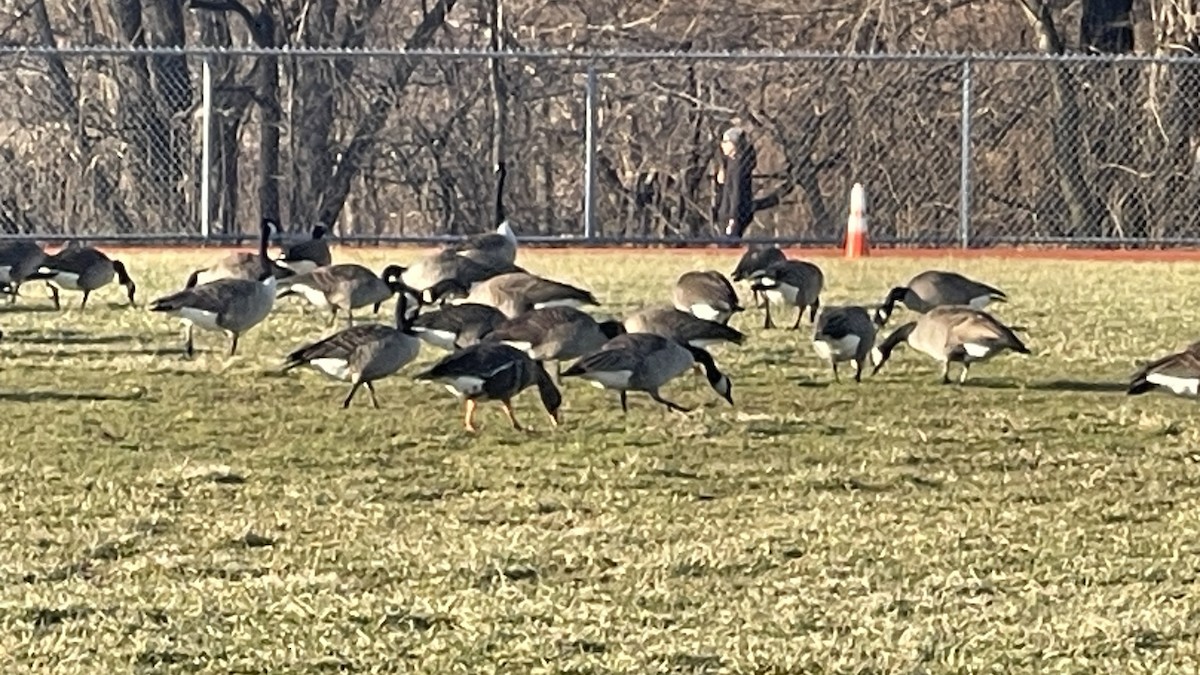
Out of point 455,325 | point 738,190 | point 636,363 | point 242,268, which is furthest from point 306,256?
point 738,190

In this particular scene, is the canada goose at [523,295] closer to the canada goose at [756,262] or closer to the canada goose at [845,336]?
the canada goose at [845,336]

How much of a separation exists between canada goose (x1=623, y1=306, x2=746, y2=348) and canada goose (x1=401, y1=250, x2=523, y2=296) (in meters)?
2.51

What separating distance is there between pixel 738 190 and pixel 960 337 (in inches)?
657

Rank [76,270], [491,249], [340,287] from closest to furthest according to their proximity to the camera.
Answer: [340,287] → [76,270] → [491,249]

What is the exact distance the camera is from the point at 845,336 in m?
12.4

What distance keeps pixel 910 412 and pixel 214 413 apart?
10.1ft

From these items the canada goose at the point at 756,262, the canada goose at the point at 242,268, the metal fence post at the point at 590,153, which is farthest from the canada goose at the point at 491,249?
the metal fence post at the point at 590,153

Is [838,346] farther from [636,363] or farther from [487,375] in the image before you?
[487,375]

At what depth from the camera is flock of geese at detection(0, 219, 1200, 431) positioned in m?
10.8

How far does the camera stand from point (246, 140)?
3969 centimetres

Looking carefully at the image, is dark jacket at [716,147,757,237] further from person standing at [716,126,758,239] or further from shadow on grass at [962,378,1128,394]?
shadow on grass at [962,378,1128,394]

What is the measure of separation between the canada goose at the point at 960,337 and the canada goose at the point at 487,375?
7.89ft

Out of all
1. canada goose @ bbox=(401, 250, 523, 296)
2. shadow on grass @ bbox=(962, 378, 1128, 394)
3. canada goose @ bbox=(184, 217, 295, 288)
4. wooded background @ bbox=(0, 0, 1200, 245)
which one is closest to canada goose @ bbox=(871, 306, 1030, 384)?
shadow on grass @ bbox=(962, 378, 1128, 394)

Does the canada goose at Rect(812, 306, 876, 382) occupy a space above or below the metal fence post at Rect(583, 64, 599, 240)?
below
